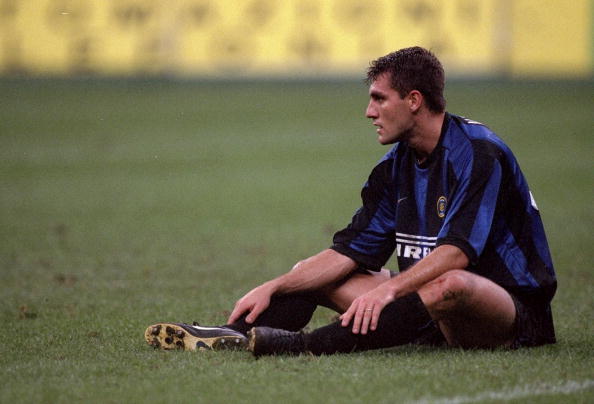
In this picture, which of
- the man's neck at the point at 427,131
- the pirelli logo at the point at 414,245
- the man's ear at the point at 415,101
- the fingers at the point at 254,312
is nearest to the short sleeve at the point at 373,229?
the pirelli logo at the point at 414,245

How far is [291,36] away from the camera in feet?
77.7

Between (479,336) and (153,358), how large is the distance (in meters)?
1.58

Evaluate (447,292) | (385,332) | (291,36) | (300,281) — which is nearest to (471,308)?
(447,292)

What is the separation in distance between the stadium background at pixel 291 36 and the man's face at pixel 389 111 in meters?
18.1

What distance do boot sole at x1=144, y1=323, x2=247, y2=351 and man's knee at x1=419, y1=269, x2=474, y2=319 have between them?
973 mm

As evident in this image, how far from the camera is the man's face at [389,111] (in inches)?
214

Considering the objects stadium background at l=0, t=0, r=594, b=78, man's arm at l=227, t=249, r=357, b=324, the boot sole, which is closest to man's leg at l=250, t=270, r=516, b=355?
the boot sole

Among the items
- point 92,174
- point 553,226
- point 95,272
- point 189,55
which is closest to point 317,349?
point 95,272

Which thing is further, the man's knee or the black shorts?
the black shorts

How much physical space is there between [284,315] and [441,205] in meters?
0.99

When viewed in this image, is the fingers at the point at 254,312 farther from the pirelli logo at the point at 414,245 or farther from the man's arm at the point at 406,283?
the pirelli logo at the point at 414,245

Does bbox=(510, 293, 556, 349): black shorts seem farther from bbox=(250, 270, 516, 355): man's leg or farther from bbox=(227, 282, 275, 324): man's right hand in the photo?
bbox=(227, 282, 275, 324): man's right hand

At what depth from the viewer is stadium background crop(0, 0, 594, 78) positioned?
23016 mm

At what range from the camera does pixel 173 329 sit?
556cm
